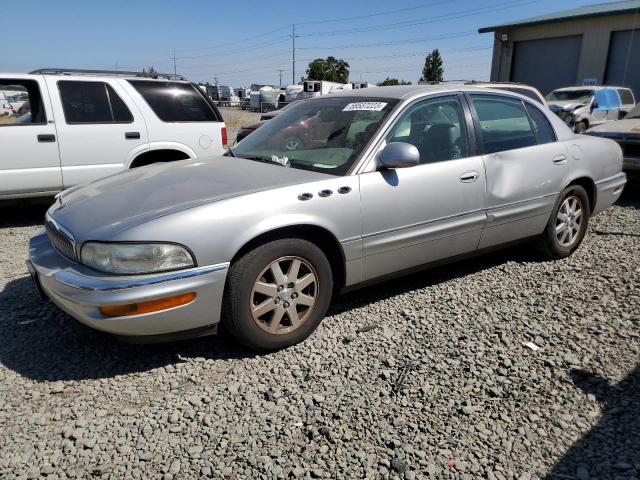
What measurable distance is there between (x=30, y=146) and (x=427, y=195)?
464cm

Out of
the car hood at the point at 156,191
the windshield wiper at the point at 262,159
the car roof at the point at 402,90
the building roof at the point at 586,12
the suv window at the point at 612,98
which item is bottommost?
the car hood at the point at 156,191

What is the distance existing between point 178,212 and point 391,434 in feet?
5.13

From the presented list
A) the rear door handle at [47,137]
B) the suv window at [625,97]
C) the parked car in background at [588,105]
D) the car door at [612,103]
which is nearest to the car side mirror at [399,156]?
the rear door handle at [47,137]

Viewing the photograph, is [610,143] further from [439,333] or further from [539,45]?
[539,45]

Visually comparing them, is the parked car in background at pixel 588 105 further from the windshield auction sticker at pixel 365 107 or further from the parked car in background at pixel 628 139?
the windshield auction sticker at pixel 365 107

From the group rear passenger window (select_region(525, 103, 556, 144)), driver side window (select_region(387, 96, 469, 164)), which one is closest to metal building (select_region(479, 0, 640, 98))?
rear passenger window (select_region(525, 103, 556, 144))

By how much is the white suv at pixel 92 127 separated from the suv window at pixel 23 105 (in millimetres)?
11

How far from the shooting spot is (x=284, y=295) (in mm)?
3031

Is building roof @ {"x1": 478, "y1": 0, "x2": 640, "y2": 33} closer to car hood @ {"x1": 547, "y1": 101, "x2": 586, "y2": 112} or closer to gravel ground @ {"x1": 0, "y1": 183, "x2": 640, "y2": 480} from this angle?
car hood @ {"x1": 547, "y1": 101, "x2": 586, "y2": 112}

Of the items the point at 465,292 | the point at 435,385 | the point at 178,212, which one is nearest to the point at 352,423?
the point at 435,385

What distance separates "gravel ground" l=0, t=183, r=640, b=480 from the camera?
2.25 m

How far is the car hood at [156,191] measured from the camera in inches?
109

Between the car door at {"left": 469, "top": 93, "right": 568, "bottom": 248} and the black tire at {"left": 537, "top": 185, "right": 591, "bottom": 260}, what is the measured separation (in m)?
0.10

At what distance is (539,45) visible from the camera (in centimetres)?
2481
